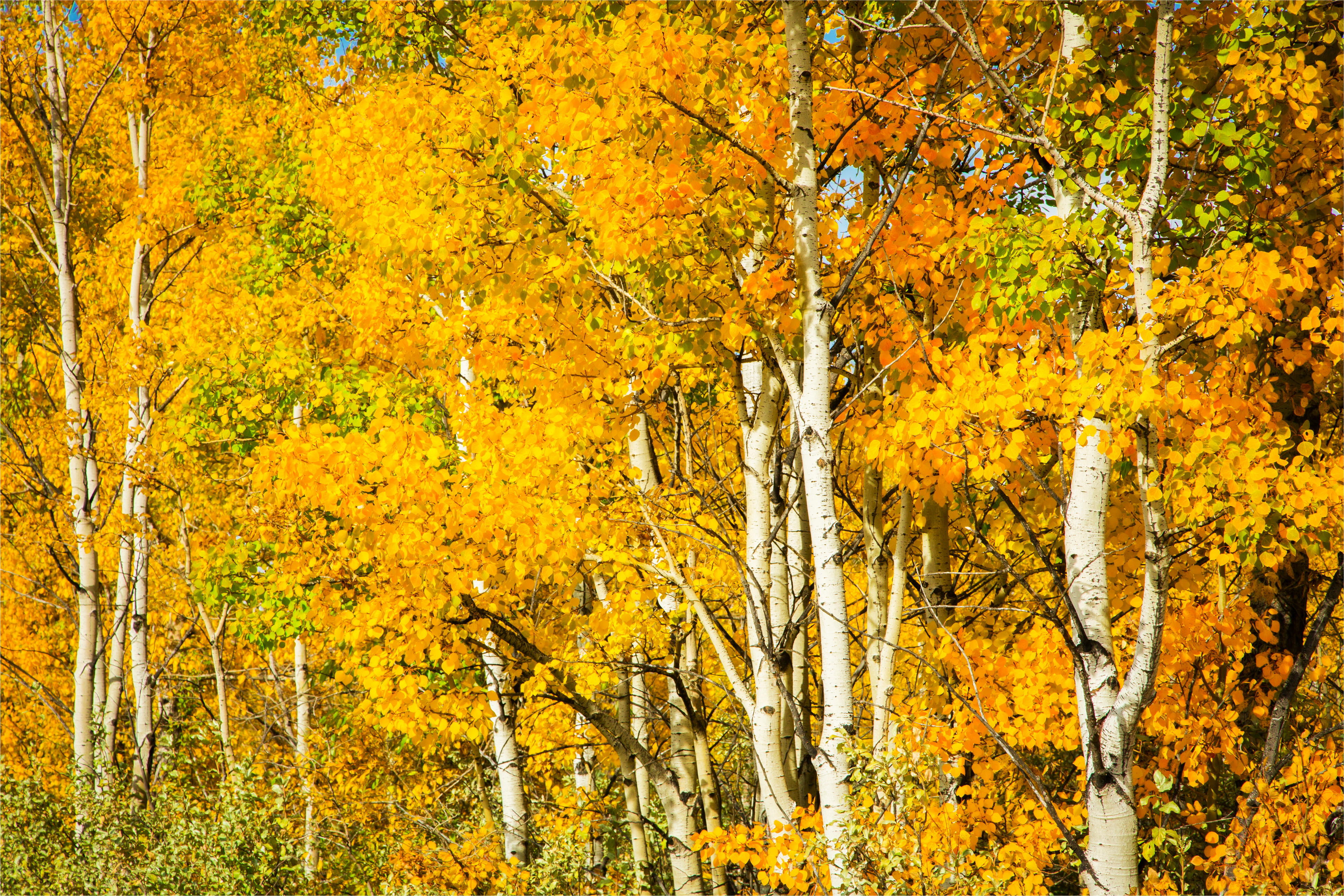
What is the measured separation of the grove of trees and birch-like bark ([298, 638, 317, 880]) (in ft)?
0.60

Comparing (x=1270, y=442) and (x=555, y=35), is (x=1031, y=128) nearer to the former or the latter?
(x=1270, y=442)

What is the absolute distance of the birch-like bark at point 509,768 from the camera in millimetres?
7441

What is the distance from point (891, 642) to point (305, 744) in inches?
342

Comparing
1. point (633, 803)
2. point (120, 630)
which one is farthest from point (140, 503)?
point (633, 803)

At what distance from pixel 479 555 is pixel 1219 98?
453 centimetres

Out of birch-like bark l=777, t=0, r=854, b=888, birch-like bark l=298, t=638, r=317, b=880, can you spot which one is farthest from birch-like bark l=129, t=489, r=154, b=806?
birch-like bark l=777, t=0, r=854, b=888

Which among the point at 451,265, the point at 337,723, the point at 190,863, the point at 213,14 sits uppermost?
the point at 213,14

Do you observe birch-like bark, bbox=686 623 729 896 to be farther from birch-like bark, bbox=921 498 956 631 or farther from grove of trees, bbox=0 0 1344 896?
birch-like bark, bbox=921 498 956 631

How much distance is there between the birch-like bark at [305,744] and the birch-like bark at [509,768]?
1412mm

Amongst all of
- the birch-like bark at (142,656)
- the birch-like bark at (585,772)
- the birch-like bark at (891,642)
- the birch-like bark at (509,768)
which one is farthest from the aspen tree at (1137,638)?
the birch-like bark at (142,656)

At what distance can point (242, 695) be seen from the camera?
754 inches

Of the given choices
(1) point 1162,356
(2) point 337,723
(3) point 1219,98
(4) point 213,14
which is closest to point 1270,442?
(1) point 1162,356

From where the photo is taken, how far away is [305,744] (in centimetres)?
1181

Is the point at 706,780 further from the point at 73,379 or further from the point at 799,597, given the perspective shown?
the point at 73,379
